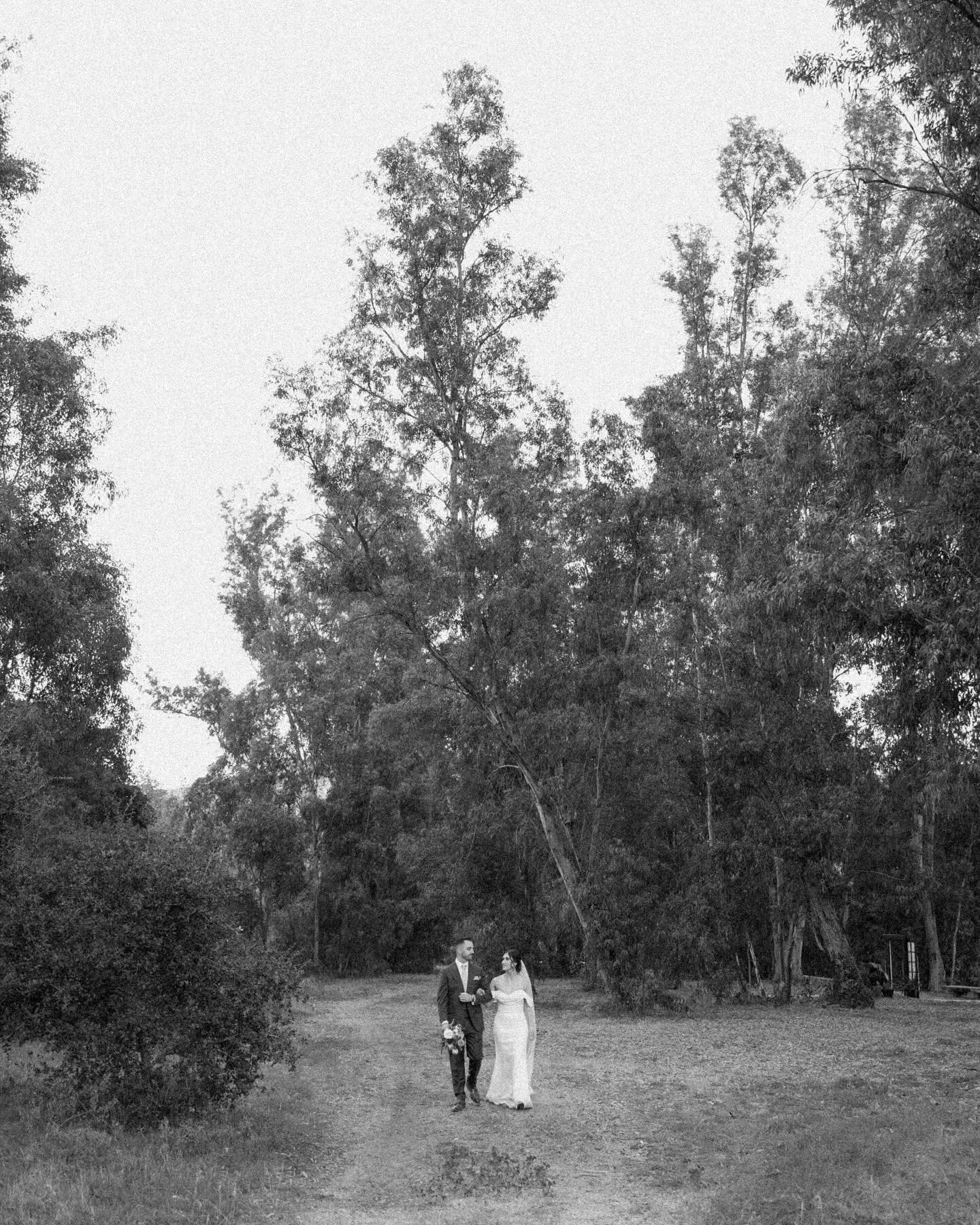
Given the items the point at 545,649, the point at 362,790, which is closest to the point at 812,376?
the point at 545,649

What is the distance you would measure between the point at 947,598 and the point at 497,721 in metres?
13.9

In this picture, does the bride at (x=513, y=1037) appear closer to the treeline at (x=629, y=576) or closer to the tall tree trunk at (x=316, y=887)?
the treeline at (x=629, y=576)

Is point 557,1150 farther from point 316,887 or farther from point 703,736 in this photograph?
point 316,887

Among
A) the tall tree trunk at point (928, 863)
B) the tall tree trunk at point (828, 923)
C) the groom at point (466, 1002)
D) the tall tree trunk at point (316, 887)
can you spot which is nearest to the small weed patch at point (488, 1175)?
the groom at point (466, 1002)

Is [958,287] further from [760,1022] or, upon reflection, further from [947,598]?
[760,1022]

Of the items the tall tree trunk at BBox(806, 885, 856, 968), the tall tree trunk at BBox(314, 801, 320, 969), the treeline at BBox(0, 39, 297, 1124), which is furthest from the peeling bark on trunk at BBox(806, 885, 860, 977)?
the tall tree trunk at BBox(314, 801, 320, 969)

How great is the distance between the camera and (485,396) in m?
29.4

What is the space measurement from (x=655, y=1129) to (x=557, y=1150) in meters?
1.43

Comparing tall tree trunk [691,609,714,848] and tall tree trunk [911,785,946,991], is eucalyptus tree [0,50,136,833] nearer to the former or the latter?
tall tree trunk [691,609,714,848]

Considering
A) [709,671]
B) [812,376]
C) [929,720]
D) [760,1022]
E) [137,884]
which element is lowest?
[760,1022]

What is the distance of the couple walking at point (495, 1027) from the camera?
12.5m

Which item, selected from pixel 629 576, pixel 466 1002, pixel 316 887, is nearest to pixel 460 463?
pixel 629 576

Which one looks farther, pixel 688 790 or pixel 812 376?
pixel 688 790

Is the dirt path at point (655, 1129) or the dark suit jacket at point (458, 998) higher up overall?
the dark suit jacket at point (458, 998)
